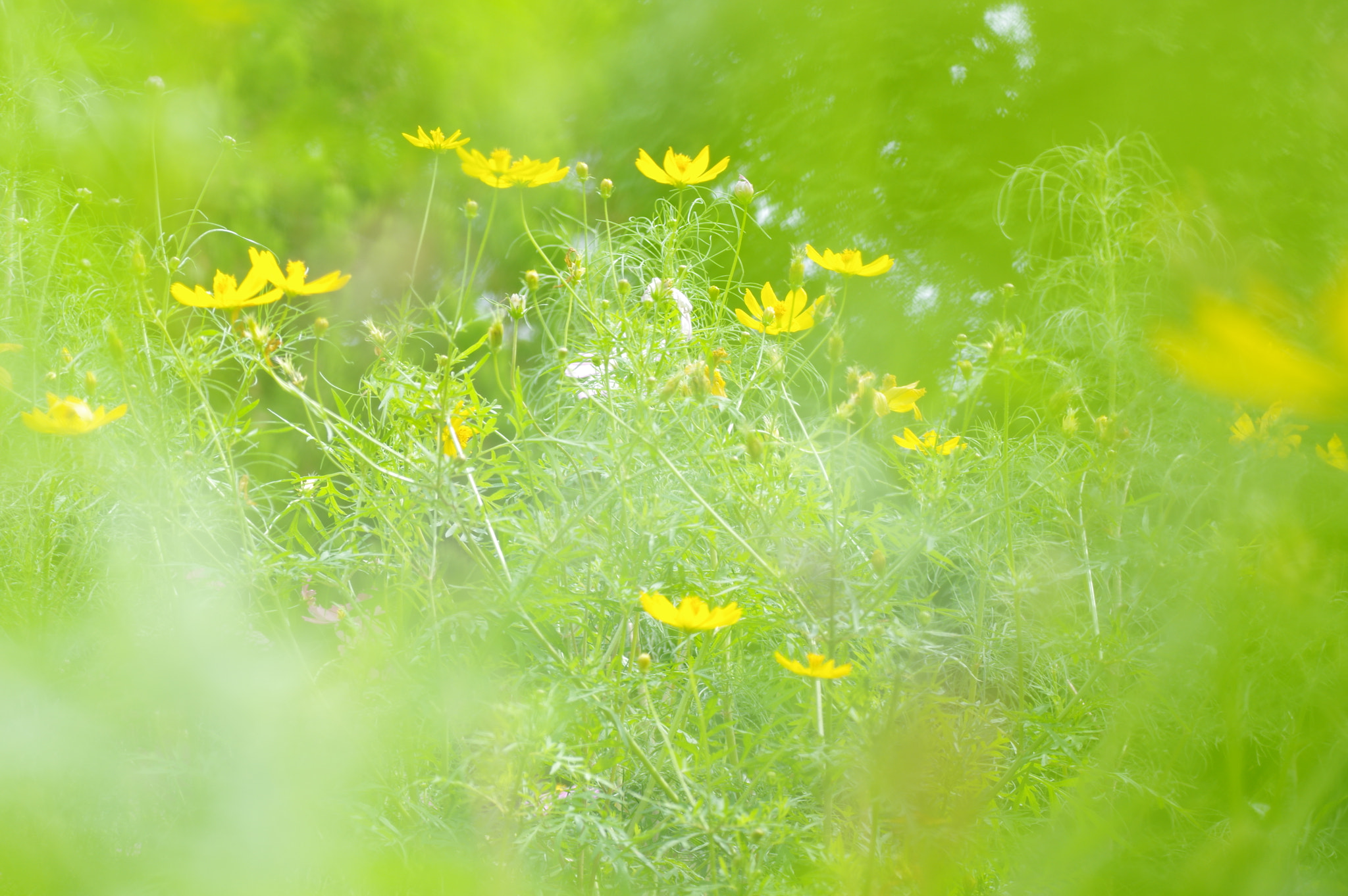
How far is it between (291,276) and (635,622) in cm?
37

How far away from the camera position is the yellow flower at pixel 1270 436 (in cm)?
35

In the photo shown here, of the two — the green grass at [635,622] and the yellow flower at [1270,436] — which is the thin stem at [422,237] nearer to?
the green grass at [635,622]

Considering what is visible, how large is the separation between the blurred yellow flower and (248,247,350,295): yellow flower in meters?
0.33

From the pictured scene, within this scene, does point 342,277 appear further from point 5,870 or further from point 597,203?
point 597,203

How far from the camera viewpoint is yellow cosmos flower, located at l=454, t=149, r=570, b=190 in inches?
15.5

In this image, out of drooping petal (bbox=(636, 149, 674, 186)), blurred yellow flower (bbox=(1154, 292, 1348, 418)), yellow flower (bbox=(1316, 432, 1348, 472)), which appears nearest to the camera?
blurred yellow flower (bbox=(1154, 292, 1348, 418))

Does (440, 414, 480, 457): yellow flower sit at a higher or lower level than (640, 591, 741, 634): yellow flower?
lower

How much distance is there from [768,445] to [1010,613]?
360 mm

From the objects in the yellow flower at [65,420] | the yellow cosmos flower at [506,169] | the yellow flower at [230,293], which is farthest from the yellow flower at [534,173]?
the yellow flower at [65,420]

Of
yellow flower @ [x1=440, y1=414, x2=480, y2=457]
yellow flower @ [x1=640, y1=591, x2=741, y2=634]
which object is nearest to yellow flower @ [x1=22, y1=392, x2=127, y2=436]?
yellow flower @ [x1=440, y1=414, x2=480, y2=457]

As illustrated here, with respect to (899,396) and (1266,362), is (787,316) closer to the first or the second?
(899,396)

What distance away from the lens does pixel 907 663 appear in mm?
527

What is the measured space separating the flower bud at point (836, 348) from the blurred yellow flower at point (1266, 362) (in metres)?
0.25

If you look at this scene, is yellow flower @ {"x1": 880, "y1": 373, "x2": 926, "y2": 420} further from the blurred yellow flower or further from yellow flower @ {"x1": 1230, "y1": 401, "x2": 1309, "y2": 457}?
the blurred yellow flower
